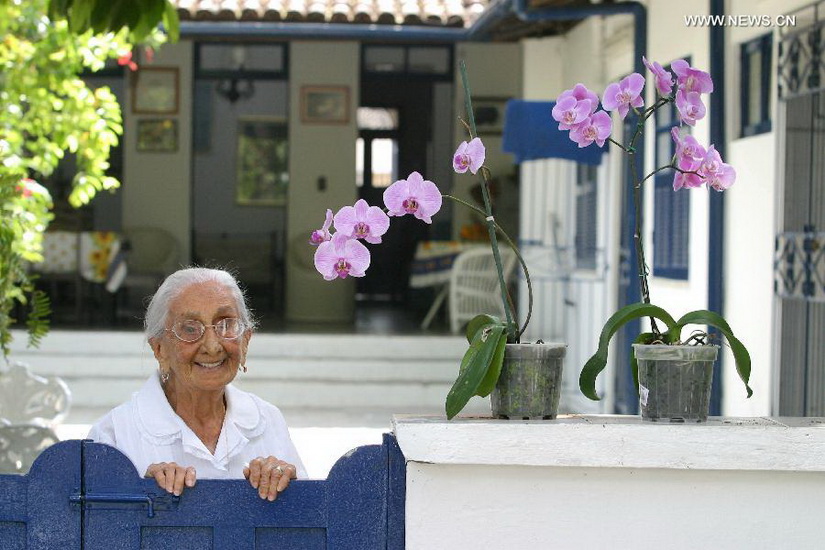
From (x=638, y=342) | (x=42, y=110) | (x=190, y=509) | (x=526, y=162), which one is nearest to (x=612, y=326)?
(x=638, y=342)

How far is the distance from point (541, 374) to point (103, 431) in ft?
3.61

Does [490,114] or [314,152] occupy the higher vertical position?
[490,114]

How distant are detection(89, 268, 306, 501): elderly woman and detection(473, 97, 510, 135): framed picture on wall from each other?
1110 cm

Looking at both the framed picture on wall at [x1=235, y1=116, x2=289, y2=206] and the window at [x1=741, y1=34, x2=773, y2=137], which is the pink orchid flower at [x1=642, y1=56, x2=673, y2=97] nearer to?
the window at [x1=741, y1=34, x2=773, y2=137]

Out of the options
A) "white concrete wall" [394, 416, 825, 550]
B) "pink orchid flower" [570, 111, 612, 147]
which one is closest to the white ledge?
"white concrete wall" [394, 416, 825, 550]

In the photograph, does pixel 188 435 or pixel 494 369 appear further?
pixel 188 435

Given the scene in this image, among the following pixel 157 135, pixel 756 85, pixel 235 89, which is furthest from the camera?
pixel 235 89

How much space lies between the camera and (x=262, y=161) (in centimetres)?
1568

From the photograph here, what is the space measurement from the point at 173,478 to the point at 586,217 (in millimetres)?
8367

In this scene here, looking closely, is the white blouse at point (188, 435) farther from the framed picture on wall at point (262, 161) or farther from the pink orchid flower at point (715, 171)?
the framed picture on wall at point (262, 161)

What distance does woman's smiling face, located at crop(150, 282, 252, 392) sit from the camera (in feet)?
10.0

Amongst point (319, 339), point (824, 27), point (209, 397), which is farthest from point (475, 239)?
point (209, 397)

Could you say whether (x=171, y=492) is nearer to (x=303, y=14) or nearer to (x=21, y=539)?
(x=21, y=539)

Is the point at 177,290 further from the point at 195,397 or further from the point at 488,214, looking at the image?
the point at 488,214
